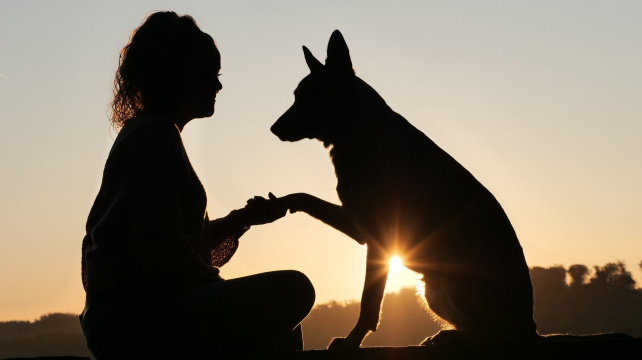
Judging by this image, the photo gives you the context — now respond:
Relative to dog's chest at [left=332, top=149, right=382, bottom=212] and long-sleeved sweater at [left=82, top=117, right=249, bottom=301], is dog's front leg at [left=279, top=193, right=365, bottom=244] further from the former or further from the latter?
long-sleeved sweater at [left=82, top=117, right=249, bottom=301]

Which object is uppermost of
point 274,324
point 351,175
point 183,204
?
point 351,175

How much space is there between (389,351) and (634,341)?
3.64ft

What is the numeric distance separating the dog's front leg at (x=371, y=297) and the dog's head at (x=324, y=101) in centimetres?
100

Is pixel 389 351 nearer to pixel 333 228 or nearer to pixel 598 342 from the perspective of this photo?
pixel 598 342

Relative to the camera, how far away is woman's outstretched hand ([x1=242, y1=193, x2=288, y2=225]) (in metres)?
4.07

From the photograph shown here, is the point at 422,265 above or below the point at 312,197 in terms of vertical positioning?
below

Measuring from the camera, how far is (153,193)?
2652 millimetres

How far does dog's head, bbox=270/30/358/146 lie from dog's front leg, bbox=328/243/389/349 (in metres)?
1.00

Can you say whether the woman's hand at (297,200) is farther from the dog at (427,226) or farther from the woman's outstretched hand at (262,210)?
the woman's outstretched hand at (262,210)

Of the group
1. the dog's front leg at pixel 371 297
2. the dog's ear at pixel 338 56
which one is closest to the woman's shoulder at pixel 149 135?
the dog's front leg at pixel 371 297

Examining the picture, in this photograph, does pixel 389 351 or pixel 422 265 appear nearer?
pixel 389 351

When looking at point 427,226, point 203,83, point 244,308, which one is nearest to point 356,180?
point 427,226

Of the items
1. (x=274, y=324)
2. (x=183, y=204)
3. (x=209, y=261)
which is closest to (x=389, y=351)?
(x=274, y=324)

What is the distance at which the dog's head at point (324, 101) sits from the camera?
4660 millimetres
